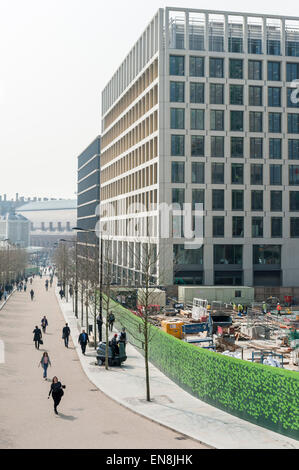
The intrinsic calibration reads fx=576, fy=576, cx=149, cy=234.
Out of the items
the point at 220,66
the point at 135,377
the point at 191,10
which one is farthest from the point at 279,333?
the point at 191,10

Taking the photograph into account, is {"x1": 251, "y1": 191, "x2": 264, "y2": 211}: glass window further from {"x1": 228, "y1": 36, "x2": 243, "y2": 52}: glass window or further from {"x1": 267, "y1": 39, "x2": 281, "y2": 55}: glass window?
{"x1": 228, "y1": 36, "x2": 243, "y2": 52}: glass window

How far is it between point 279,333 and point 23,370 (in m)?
21.4

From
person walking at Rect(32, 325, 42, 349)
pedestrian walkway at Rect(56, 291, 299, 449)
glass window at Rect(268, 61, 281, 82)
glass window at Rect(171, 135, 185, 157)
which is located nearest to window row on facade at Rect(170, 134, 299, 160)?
glass window at Rect(171, 135, 185, 157)

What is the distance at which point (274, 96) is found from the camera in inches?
2714

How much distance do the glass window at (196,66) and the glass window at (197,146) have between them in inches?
287

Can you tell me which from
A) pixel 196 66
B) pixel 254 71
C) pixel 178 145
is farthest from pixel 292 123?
pixel 178 145

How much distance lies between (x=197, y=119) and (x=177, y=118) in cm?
241

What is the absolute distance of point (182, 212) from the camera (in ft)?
219

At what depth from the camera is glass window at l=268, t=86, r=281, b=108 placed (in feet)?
226

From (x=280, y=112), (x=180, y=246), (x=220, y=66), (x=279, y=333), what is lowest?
(x=279, y=333)

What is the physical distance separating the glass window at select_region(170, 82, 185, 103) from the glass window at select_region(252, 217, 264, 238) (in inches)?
653

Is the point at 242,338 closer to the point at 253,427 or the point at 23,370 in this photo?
the point at 23,370

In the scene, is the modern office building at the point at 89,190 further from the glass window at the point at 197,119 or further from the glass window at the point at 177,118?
the glass window at the point at 197,119
